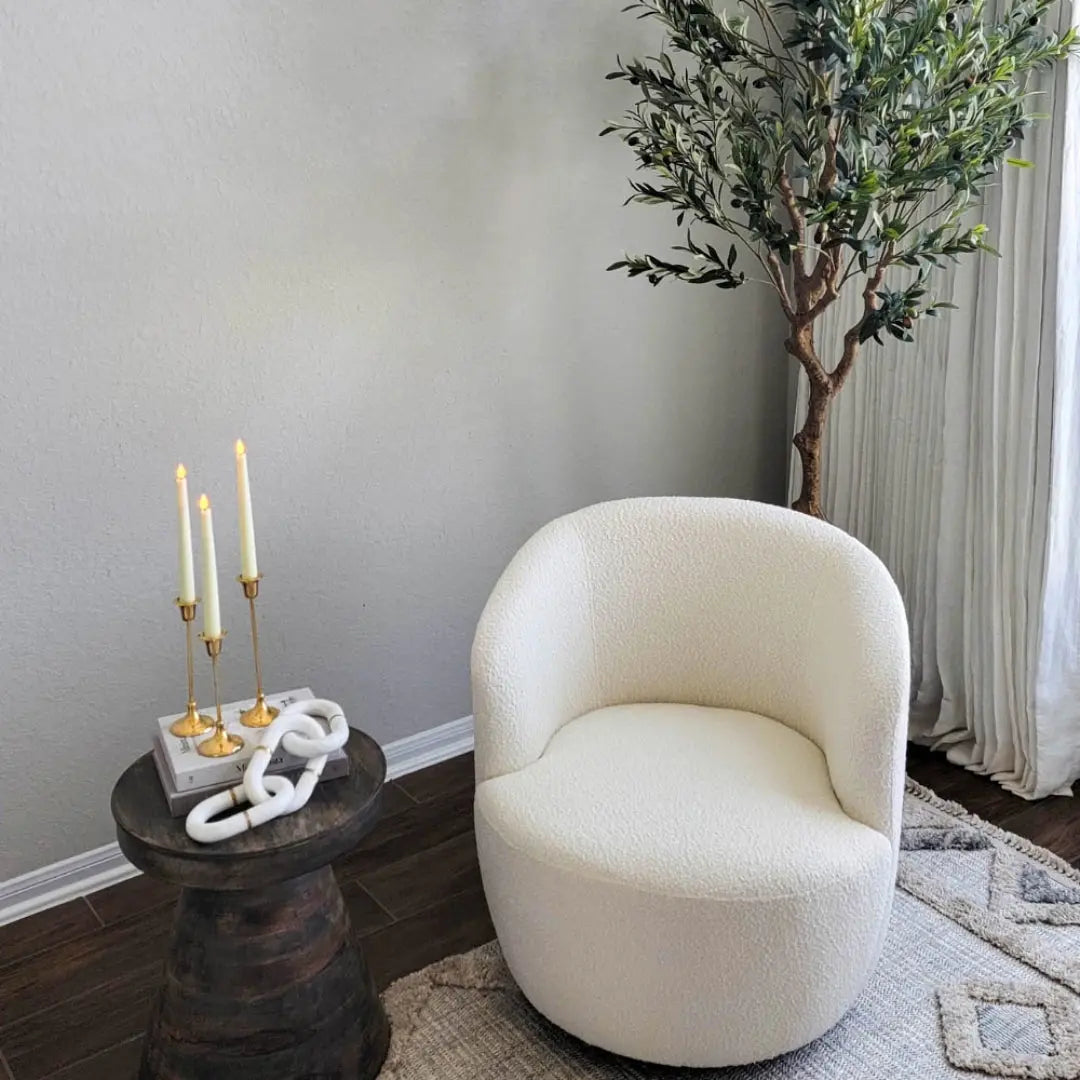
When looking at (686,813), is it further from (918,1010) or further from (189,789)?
(189,789)

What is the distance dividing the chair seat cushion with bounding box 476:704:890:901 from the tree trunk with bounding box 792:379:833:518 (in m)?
0.62

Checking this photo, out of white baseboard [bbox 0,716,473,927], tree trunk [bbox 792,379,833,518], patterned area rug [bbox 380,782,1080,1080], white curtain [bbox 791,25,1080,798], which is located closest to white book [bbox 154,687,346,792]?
patterned area rug [bbox 380,782,1080,1080]

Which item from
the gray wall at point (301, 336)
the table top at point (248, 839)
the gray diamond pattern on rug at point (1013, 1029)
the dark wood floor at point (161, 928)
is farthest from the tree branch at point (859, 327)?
the table top at point (248, 839)

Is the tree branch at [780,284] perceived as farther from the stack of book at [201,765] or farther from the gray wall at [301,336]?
the stack of book at [201,765]

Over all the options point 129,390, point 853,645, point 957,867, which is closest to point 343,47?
point 129,390

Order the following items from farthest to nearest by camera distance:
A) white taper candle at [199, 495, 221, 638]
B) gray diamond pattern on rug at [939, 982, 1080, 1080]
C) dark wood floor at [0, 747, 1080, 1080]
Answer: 1. dark wood floor at [0, 747, 1080, 1080]
2. gray diamond pattern on rug at [939, 982, 1080, 1080]
3. white taper candle at [199, 495, 221, 638]

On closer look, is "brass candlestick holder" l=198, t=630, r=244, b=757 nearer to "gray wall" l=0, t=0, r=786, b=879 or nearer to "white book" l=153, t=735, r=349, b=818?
"white book" l=153, t=735, r=349, b=818

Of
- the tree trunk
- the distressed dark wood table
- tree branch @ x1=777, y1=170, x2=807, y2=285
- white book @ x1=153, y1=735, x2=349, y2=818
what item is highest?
tree branch @ x1=777, y1=170, x2=807, y2=285

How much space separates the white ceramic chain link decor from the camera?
149cm

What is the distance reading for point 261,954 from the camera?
62.3 inches

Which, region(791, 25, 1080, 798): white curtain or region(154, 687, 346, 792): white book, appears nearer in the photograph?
region(154, 687, 346, 792): white book

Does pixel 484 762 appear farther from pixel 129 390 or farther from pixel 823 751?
pixel 129 390

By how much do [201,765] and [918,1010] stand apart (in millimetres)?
1169

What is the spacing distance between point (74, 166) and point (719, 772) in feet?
4.74
